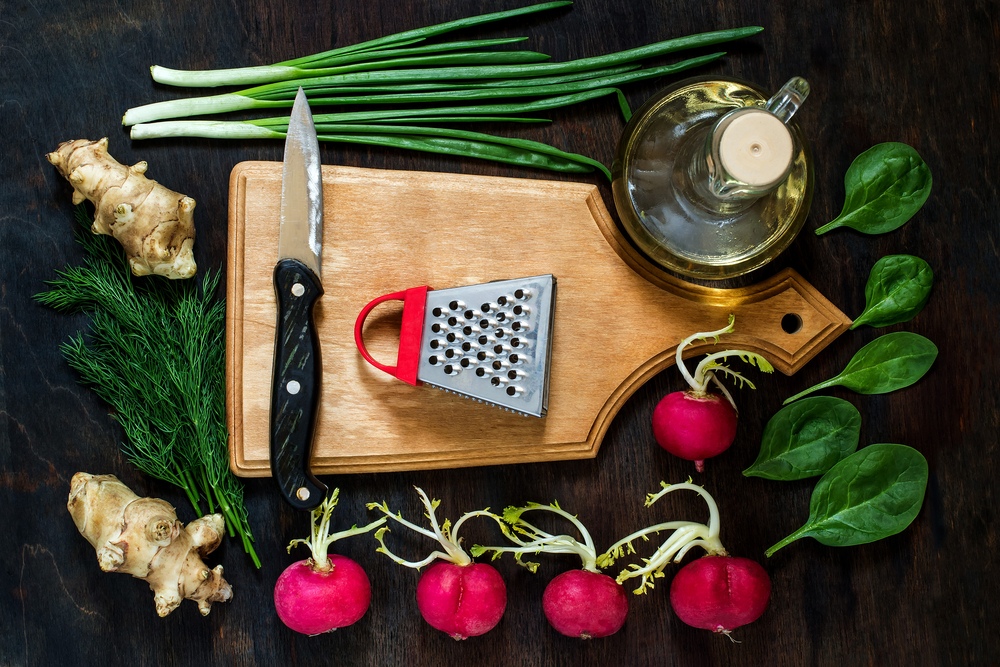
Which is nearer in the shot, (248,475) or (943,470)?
(248,475)

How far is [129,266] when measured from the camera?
105cm

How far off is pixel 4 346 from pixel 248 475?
0.49 m

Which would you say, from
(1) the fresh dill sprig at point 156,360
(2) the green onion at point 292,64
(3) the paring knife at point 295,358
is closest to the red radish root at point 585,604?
(3) the paring knife at point 295,358

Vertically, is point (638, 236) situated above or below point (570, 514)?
above

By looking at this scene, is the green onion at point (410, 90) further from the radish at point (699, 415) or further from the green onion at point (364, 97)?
the radish at point (699, 415)

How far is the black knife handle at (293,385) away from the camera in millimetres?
972

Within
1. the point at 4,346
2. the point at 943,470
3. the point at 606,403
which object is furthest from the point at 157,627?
the point at 943,470

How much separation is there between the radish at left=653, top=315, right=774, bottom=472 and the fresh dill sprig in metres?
0.75

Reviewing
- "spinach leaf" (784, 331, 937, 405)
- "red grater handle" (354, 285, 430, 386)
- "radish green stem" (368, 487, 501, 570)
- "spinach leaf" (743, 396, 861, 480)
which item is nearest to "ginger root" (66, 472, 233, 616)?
"radish green stem" (368, 487, 501, 570)

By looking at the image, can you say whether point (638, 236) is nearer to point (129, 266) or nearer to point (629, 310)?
point (629, 310)

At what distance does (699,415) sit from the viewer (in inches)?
39.8

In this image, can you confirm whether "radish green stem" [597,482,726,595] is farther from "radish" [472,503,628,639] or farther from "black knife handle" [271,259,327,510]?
"black knife handle" [271,259,327,510]

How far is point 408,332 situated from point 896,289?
88cm

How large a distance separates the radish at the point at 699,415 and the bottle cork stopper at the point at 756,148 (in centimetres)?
26
